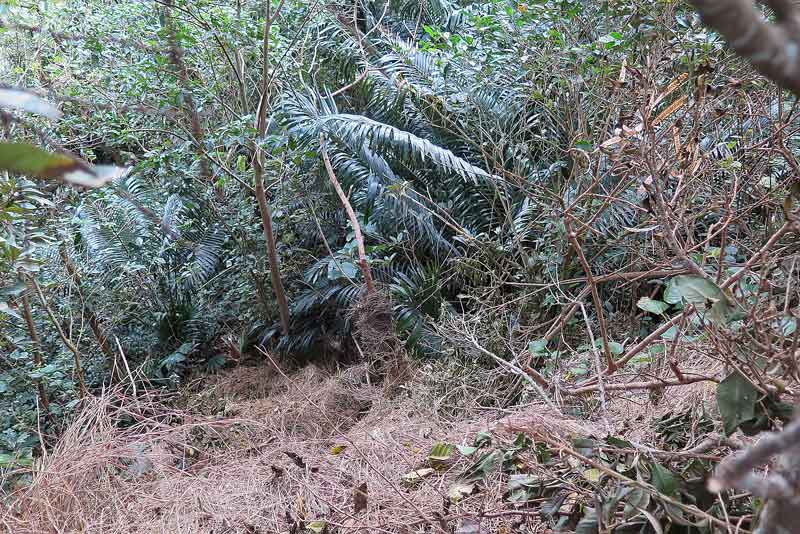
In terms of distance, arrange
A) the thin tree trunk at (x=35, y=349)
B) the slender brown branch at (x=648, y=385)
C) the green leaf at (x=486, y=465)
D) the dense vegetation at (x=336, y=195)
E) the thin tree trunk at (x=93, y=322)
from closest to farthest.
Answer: the slender brown branch at (x=648, y=385) < the green leaf at (x=486, y=465) < the dense vegetation at (x=336, y=195) < the thin tree trunk at (x=35, y=349) < the thin tree trunk at (x=93, y=322)

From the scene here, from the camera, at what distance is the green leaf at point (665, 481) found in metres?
1.77

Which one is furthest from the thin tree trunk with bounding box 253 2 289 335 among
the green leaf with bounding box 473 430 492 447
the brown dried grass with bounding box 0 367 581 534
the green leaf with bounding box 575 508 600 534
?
the green leaf with bounding box 575 508 600 534

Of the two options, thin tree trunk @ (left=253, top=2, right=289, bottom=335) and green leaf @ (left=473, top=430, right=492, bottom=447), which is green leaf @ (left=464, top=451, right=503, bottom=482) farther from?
thin tree trunk @ (left=253, top=2, right=289, bottom=335)

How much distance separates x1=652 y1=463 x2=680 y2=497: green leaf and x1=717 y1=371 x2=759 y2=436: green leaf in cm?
19

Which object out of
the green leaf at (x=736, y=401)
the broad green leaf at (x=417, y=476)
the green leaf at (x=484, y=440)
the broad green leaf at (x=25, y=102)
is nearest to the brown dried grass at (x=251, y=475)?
the broad green leaf at (x=417, y=476)

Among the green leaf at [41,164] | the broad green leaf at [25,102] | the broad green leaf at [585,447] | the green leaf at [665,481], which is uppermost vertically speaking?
the green leaf at [41,164]

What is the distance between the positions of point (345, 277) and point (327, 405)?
4.09ft

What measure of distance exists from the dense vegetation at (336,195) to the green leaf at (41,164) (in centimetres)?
319

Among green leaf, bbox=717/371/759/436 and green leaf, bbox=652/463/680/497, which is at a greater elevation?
green leaf, bbox=717/371/759/436

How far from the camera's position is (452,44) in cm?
613

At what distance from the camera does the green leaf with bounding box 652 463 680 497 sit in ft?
5.82

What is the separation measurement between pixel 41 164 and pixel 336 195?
20.1ft

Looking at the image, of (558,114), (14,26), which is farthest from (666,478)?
(14,26)

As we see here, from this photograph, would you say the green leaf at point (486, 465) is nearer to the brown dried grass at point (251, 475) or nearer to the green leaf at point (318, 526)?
the brown dried grass at point (251, 475)
